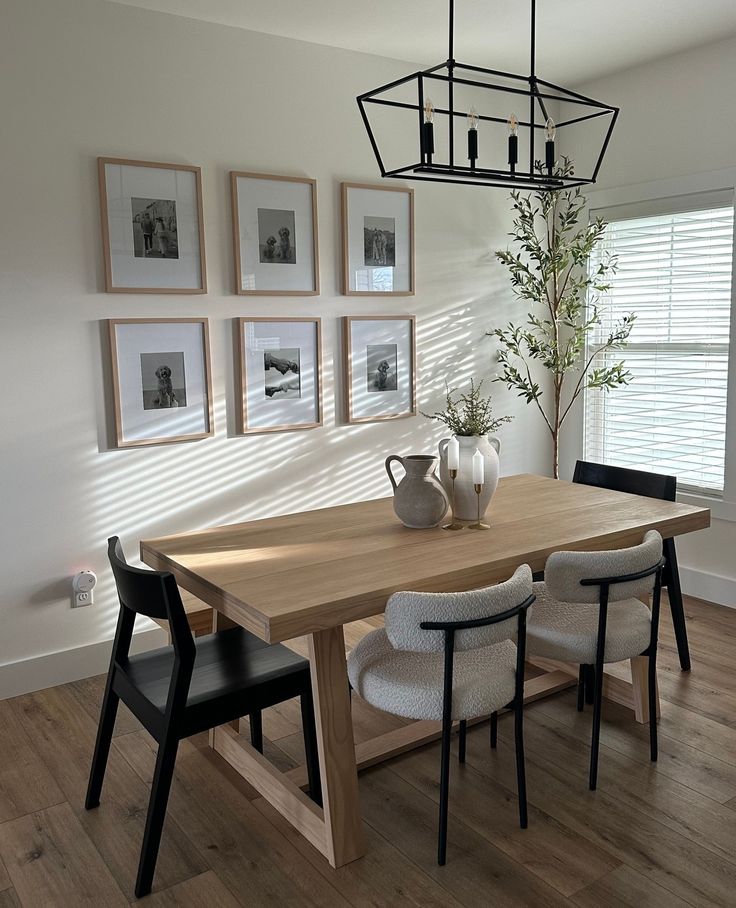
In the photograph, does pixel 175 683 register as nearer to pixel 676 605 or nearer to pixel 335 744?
pixel 335 744

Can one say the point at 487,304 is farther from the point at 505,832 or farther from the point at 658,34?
the point at 505,832

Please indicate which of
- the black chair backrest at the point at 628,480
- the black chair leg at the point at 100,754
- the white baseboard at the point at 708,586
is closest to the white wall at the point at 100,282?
the black chair leg at the point at 100,754

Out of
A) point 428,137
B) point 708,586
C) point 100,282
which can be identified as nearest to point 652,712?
point 708,586

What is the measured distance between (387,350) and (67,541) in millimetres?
1802

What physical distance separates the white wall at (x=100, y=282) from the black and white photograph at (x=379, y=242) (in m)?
0.19

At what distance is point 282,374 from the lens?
383cm

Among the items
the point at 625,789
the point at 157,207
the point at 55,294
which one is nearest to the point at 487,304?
the point at 157,207

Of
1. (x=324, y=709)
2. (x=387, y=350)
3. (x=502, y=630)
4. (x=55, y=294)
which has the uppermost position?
(x=55, y=294)

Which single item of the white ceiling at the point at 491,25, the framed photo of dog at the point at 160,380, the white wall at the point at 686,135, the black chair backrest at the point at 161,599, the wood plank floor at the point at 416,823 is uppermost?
the white ceiling at the point at 491,25

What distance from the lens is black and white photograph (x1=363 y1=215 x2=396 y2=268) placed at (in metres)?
4.04

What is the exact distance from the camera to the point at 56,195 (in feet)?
10.4

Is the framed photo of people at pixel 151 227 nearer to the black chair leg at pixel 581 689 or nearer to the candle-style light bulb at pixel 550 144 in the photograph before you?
the candle-style light bulb at pixel 550 144

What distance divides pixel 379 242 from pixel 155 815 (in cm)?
287

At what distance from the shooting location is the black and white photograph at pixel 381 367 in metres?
4.12
